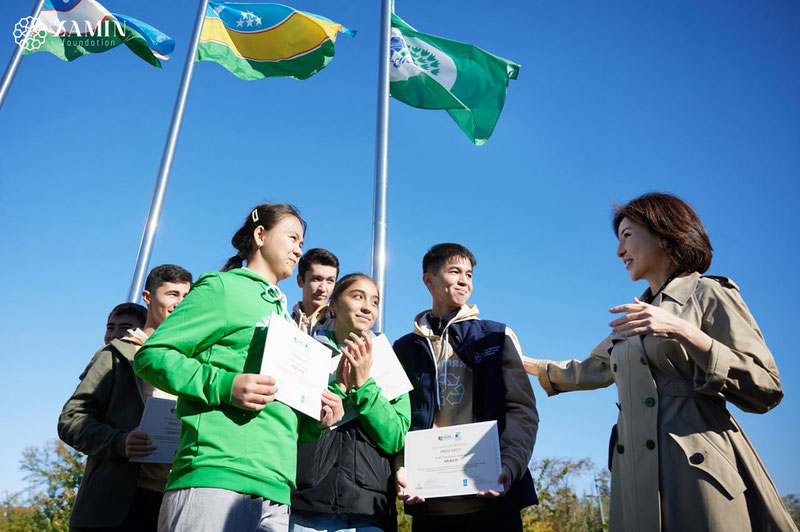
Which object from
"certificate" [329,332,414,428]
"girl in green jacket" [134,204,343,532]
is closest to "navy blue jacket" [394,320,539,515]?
"certificate" [329,332,414,428]

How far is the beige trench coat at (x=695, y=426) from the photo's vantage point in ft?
7.59

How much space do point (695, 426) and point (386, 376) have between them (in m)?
1.59

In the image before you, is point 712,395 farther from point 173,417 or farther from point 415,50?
point 415,50

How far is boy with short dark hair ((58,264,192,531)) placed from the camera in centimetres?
333

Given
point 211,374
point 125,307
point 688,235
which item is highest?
point 125,307

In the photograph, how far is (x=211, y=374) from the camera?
7.32 ft

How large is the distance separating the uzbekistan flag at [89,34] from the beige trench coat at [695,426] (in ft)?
30.9

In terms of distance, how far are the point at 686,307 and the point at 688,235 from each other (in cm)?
44

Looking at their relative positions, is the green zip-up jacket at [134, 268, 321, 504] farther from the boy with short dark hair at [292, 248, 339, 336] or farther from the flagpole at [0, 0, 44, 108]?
the flagpole at [0, 0, 44, 108]

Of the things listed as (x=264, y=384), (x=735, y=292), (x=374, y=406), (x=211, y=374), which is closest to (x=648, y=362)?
(x=735, y=292)

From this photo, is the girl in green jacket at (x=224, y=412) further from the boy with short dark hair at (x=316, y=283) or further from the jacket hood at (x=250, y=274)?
the boy with short dark hair at (x=316, y=283)

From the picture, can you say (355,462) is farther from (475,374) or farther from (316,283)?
(316,283)

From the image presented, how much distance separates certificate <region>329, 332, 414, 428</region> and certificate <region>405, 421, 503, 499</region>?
275 mm

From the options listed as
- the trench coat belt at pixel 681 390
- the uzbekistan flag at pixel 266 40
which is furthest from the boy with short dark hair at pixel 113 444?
the uzbekistan flag at pixel 266 40
